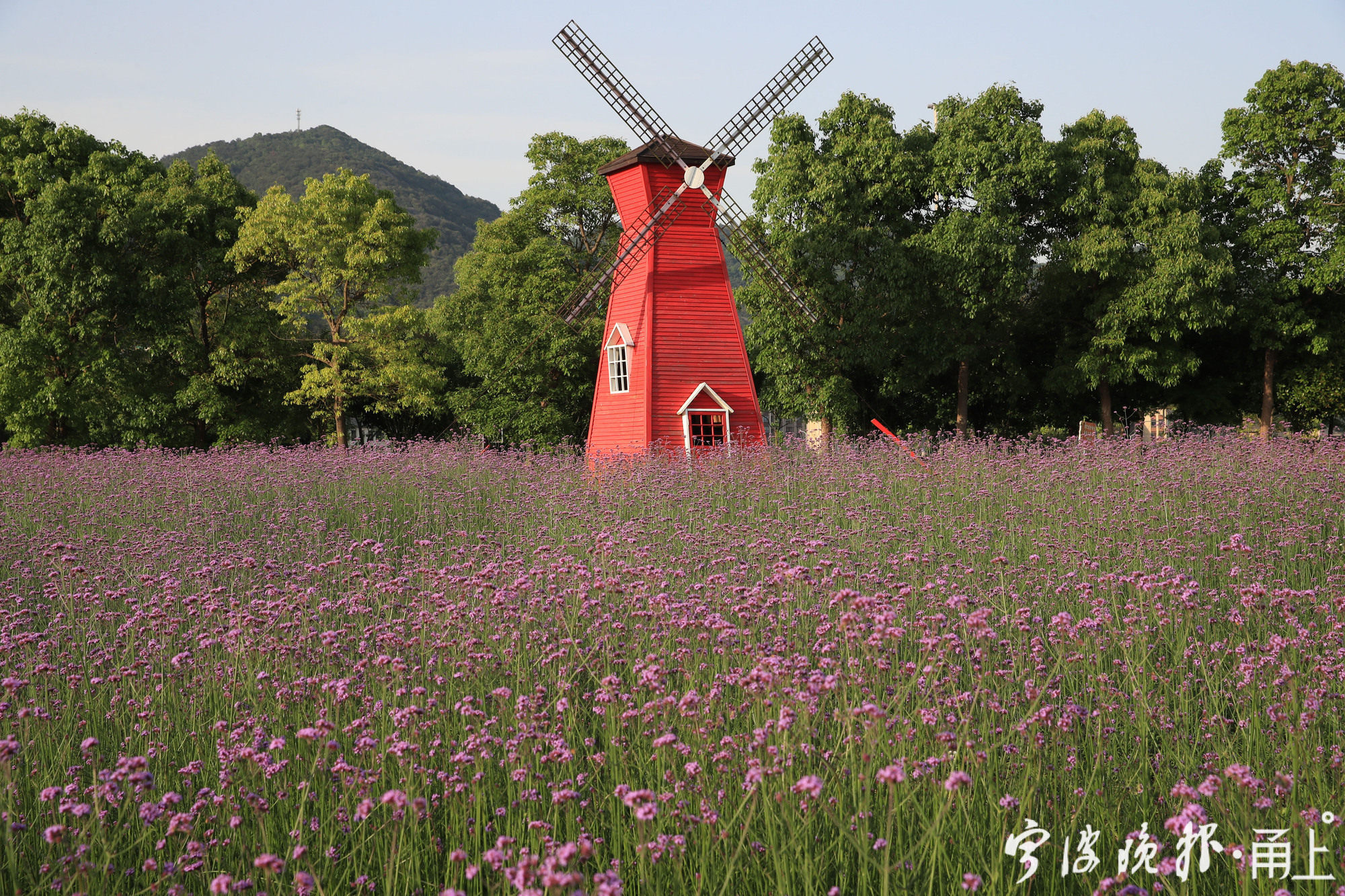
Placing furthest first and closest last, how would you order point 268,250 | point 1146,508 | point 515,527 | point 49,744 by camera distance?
point 268,250
point 515,527
point 1146,508
point 49,744

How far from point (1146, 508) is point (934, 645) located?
660 cm

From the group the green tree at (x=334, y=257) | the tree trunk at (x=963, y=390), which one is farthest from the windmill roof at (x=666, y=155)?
the green tree at (x=334, y=257)

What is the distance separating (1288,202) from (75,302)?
117ft

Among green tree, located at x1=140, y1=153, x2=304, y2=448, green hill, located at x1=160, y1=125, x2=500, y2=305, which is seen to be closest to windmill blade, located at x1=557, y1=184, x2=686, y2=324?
green tree, located at x1=140, y1=153, x2=304, y2=448

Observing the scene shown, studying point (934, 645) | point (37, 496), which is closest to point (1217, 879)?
point (934, 645)

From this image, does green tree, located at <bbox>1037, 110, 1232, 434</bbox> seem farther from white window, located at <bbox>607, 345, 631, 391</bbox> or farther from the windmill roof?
white window, located at <bbox>607, 345, 631, 391</bbox>

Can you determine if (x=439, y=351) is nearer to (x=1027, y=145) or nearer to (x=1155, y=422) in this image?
(x=1027, y=145)

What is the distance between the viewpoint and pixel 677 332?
1962 centimetres

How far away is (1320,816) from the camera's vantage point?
3.22 meters

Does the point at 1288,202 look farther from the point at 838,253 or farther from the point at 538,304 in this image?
the point at 538,304

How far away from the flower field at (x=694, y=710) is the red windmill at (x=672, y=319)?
10.4 meters

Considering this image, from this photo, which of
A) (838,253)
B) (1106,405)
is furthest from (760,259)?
(1106,405)

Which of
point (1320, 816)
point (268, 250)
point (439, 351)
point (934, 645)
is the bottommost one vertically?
point (1320, 816)

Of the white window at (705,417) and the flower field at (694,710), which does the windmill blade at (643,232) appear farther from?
the flower field at (694,710)
